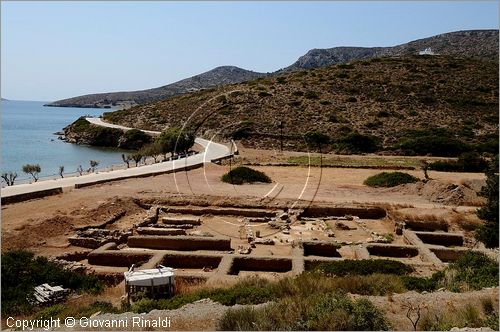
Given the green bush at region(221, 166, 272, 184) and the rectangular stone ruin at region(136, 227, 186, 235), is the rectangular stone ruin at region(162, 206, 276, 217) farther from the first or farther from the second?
the green bush at region(221, 166, 272, 184)

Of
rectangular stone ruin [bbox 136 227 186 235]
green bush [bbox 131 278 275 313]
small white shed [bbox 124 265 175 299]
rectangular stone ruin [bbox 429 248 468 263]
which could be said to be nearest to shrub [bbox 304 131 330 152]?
rectangular stone ruin [bbox 136 227 186 235]

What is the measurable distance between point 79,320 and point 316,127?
1847 inches

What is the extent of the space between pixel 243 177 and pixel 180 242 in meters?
13.0

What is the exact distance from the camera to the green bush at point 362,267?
12.3m

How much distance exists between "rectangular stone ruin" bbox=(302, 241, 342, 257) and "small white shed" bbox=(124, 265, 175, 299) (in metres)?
6.27

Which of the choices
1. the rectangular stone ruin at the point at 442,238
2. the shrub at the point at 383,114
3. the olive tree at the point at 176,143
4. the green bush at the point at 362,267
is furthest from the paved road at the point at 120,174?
the shrub at the point at 383,114

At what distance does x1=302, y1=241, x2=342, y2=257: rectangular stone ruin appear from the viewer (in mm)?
15727

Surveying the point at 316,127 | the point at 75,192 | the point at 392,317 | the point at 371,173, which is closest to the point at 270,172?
the point at 371,173

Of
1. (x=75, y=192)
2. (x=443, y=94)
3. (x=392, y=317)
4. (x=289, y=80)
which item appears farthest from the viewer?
(x=289, y=80)

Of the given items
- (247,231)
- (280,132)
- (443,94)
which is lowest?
(247,231)

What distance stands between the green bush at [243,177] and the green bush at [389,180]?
6.49 m

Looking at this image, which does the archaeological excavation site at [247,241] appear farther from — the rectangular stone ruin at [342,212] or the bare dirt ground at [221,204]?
the bare dirt ground at [221,204]

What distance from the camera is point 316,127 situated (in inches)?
2094

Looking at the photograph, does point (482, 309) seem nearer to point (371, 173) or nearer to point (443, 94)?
point (371, 173)
